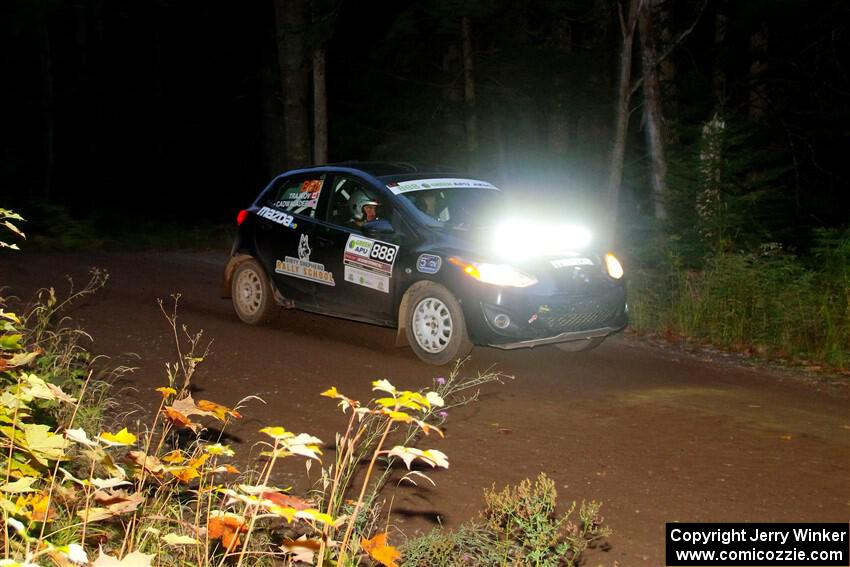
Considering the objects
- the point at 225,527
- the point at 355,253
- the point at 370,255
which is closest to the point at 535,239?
the point at 370,255

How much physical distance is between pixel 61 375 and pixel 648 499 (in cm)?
438

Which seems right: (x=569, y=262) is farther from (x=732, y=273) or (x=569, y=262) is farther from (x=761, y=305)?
(x=732, y=273)

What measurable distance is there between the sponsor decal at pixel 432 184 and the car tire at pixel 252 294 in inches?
81.5

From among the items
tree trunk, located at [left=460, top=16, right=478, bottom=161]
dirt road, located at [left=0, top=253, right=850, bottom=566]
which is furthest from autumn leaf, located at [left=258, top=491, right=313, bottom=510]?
tree trunk, located at [left=460, top=16, right=478, bottom=161]

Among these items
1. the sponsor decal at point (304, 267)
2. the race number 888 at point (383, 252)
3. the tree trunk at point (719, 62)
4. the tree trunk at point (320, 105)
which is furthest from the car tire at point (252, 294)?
the tree trunk at point (719, 62)

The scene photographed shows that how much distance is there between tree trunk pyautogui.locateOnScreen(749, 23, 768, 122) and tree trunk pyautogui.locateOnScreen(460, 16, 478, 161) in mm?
7007

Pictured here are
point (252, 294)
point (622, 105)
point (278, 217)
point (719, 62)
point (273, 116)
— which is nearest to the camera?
point (278, 217)

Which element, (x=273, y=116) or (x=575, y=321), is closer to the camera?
(x=575, y=321)

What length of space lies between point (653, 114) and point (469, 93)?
9424mm

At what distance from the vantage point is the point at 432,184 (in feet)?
35.1

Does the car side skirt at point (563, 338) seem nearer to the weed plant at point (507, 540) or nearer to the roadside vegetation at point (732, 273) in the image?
the roadside vegetation at point (732, 273)

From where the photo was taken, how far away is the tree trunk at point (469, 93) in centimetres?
2541

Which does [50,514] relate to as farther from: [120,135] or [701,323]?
[120,135]

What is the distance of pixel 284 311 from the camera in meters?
12.7
